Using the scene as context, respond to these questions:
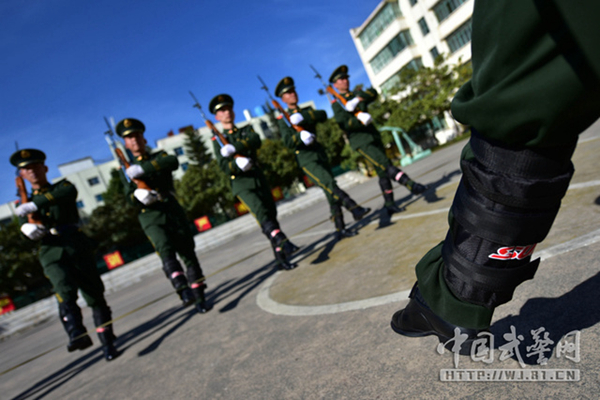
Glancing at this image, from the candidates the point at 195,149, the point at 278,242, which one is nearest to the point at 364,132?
the point at 278,242

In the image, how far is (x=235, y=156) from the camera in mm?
4992

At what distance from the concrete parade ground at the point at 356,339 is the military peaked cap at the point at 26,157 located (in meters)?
2.30

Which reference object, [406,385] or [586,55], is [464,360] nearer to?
[406,385]

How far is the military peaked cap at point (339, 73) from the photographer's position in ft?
20.4

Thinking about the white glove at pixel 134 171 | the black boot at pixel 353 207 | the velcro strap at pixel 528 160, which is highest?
the white glove at pixel 134 171

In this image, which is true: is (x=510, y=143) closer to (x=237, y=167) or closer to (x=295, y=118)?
(x=237, y=167)

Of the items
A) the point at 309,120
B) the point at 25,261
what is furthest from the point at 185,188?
the point at 309,120

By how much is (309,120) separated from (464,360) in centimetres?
457

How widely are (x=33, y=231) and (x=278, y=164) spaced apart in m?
38.2

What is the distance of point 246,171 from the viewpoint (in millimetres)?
5043

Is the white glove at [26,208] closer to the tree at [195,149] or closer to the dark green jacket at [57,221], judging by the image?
the dark green jacket at [57,221]

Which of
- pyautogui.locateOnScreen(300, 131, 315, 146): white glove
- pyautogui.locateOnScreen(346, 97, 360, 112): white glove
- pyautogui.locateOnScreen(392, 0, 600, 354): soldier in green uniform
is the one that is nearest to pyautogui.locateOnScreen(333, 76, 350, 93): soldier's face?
pyautogui.locateOnScreen(346, 97, 360, 112): white glove

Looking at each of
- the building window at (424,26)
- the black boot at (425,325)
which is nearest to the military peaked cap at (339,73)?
the black boot at (425,325)

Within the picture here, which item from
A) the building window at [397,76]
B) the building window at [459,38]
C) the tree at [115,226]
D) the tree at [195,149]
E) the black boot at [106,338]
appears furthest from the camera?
the tree at [195,149]
